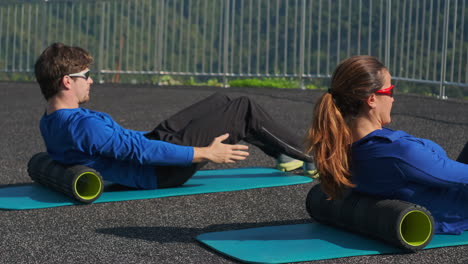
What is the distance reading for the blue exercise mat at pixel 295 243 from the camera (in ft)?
11.7

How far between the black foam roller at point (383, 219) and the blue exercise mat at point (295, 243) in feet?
0.21

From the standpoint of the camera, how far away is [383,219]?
3617 millimetres

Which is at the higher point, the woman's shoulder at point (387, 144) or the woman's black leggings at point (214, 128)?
the woman's shoulder at point (387, 144)

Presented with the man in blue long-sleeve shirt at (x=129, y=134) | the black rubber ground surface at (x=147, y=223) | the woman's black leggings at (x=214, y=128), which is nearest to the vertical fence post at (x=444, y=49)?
the black rubber ground surface at (x=147, y=223)

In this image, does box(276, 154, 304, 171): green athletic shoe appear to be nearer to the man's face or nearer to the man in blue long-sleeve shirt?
the man in blue long-sleeve shirt

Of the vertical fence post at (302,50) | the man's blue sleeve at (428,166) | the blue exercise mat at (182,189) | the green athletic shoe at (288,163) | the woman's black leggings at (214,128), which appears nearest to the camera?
the man's blue sleeve at (428,166)

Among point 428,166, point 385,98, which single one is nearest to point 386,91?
point 385,98

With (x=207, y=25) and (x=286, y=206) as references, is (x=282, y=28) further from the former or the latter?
(x=286, y=206)

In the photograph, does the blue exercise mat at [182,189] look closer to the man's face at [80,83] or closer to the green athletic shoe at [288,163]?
the green athletic shoe at [288,163]

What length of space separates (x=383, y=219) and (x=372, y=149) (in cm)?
32

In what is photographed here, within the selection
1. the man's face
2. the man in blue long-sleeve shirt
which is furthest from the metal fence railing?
the man's face

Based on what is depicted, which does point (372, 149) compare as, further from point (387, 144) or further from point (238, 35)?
point (238, 35)

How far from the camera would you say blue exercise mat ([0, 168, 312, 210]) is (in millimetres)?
4899

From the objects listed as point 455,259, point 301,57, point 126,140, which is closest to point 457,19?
point 301,57
